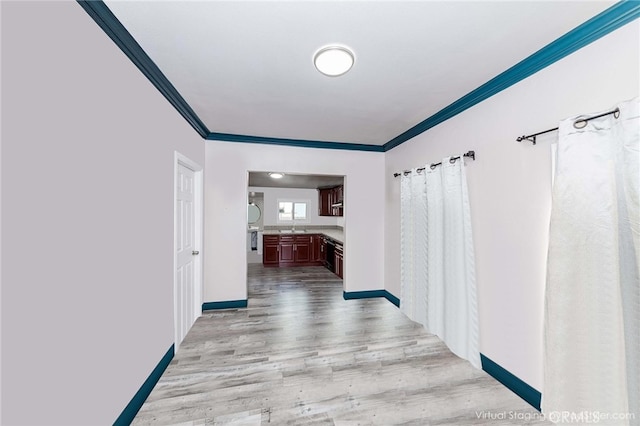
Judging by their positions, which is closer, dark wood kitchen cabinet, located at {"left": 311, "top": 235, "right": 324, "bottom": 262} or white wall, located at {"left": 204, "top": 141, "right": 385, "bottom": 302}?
white wall, located at {"left": 204, "top": 141, "right": 385, "bottom": 302}

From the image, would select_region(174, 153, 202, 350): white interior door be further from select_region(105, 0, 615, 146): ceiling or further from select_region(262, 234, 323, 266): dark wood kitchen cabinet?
select_region(262, 234, 323, 266): dark wood kitchen cabinet

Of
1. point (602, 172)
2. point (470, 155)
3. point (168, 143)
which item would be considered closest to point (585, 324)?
point (602, 172)

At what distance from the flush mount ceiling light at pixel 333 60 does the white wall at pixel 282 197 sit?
6.19 meters

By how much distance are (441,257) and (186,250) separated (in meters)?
2.84

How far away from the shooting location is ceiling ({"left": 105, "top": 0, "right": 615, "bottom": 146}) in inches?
53.7

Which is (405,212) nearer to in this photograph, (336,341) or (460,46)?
(336,341)

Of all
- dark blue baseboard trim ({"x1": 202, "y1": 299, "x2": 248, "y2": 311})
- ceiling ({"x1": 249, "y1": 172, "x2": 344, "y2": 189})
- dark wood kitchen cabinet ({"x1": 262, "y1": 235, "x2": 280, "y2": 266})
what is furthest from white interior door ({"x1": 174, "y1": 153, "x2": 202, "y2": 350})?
dark wood kitchen cabinet ({"x1": 262, "y1": 235, "x2": 280, "y2": 266})

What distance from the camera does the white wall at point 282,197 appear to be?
7.85m

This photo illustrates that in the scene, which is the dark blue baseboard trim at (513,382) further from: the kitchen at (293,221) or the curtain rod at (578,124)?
the kitchen at (293,221)

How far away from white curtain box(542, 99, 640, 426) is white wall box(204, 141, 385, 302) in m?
2.64

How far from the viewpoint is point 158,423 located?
5.63 feet

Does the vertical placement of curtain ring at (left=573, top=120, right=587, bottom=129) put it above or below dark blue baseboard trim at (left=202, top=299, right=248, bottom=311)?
above

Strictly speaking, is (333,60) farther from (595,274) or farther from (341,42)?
(595,274)

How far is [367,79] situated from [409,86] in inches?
16.2
